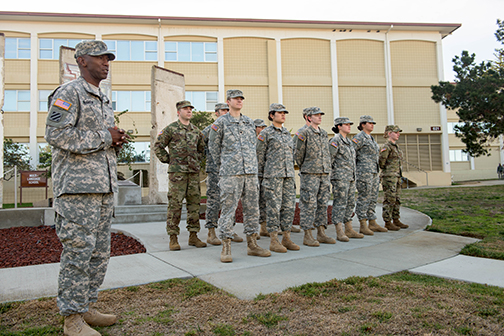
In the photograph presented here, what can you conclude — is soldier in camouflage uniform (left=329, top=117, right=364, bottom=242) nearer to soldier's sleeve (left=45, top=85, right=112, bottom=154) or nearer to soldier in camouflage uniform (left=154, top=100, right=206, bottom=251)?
soldier in camouflage uniform (left=154, top=100, right=206, bottom=251)

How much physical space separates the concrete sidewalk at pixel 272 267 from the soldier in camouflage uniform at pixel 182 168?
443 millimetres

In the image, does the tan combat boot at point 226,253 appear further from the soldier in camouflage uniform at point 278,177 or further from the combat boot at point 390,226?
the combat boot at point 390,226

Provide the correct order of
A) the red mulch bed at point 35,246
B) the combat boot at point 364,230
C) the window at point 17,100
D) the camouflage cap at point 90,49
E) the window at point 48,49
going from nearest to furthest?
the camouflage cap at point 90,49 → the red mulch bed at point 35,246 → the combat boot at point 364,230 → the window at point 17,100 → the window at point 48,49

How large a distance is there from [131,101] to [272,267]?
2248cm

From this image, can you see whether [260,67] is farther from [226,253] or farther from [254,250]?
[226,253]

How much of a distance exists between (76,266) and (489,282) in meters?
A: 3.89

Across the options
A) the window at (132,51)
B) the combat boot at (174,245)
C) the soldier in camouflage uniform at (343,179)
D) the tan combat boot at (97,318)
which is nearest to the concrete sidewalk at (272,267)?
the combat boot at (174,245)

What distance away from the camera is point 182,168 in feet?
18.7

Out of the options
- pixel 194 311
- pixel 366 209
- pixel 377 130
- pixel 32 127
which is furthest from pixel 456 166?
pixel 194 311

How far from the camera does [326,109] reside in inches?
1036

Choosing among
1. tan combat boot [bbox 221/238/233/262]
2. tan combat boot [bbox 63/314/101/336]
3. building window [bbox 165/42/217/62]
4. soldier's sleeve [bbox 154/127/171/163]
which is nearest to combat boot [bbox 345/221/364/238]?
tan combat boot [bbox 221/238/233/262]

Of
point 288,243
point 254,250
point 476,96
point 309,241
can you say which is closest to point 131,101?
point 476,96

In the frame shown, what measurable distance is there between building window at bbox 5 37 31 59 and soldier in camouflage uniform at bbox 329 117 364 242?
79.9 feet

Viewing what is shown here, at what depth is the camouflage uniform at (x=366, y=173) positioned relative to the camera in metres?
7.36
